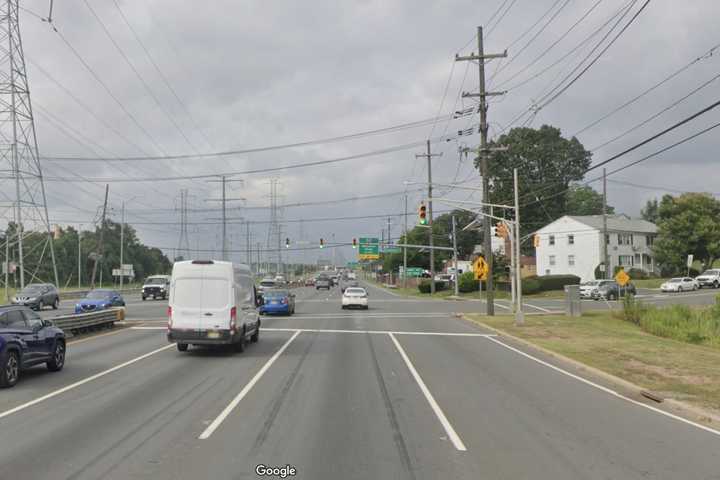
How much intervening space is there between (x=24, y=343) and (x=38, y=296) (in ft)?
92.9

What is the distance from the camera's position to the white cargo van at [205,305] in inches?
639

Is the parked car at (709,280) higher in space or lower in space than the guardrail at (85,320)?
higher

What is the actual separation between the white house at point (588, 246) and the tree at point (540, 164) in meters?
9.03

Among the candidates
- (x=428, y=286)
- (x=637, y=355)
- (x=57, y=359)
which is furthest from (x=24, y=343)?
(x=428, y=286)

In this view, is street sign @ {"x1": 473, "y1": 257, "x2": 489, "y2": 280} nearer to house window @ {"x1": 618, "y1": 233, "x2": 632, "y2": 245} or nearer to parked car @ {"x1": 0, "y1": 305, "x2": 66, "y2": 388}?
parked car @ {"x1": 0, "y1": 305, "x2": 66, "y2": 388}

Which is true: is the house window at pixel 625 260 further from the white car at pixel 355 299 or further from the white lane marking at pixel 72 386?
the white lane marking at pixel 72 386

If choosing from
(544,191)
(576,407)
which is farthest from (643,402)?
(544,191)

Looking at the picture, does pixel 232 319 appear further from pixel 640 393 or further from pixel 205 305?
pixel 640 393

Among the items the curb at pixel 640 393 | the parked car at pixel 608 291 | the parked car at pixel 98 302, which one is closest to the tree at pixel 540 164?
the parked car at pixel 608 291

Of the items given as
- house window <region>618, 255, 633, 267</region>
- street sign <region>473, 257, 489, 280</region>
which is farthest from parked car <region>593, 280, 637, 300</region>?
house window <region>618, 255, 633, 267</region>

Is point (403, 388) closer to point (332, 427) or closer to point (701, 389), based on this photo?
point (332, 427)

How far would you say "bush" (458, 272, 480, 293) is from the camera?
67.8 metres

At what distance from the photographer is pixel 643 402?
37.0 feet

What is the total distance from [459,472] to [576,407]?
464 centimetres
